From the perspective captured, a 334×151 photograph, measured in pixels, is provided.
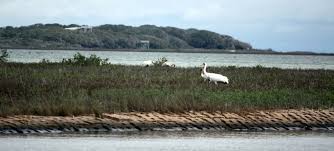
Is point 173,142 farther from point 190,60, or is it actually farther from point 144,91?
point 190,60

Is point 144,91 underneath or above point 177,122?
above

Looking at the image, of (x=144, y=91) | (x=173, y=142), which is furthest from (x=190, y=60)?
(x=173, y=142)

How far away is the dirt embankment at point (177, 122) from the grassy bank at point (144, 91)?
0.51 meters

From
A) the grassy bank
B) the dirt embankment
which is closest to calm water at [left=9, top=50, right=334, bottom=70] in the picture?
the grassy bank

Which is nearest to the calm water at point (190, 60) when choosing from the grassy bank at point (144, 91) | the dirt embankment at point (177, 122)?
the grassy bank at point (144, 91)

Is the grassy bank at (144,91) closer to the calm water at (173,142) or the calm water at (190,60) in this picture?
the calm water at (173,142)

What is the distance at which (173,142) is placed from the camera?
73.5 feet

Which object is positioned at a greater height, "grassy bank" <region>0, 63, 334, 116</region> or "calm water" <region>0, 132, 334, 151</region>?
"grassy bank" <region>0, 63, 334, 116</region>

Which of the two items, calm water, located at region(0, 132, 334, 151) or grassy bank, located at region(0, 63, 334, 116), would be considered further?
grassy bank, located at region(0, 63, 334, 116)

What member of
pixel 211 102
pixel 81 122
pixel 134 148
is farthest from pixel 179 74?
pixel 134 148

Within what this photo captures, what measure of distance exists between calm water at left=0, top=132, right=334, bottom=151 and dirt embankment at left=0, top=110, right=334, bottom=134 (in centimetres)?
75

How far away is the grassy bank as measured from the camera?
25828mm

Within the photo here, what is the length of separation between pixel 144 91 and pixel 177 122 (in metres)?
4.72

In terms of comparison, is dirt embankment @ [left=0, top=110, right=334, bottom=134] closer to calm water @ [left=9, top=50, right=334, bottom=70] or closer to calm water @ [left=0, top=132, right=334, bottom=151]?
calm water @ [left=0, top=132, right=334, bottom=151]
